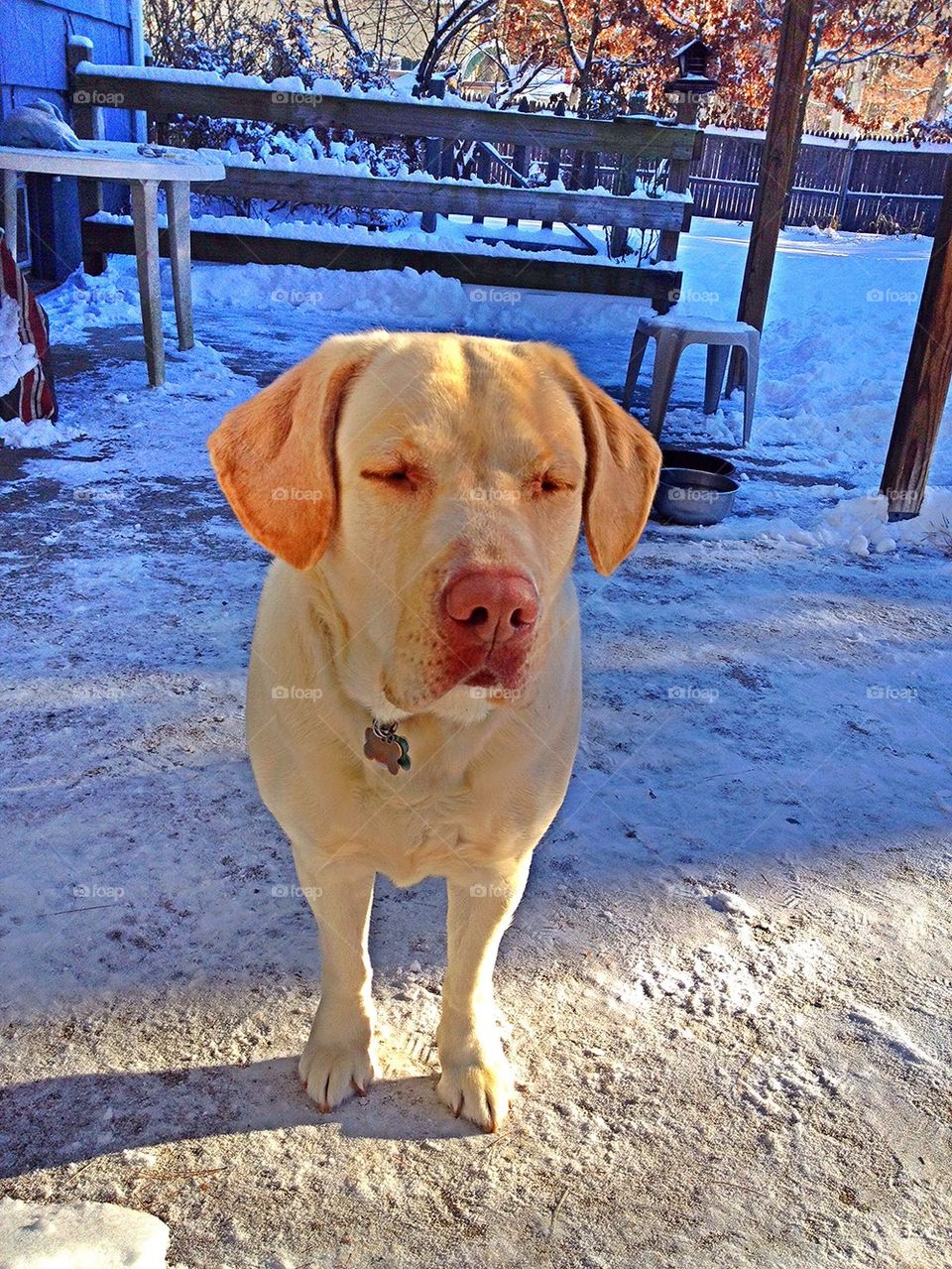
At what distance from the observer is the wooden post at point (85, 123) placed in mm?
9641

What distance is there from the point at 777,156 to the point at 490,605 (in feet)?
23.5

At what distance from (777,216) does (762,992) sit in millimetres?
6448

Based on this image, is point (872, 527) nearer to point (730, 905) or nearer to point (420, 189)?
point (730, 905)

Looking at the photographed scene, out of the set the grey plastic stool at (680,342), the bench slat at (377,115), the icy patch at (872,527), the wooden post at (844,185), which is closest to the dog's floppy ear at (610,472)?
the icy patch at (872,527)

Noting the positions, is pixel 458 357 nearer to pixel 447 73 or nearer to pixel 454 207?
pixel 454 207

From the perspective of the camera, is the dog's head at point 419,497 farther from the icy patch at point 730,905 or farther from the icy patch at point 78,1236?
the icy patch at point 730,905

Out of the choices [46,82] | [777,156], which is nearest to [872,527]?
[777,156]

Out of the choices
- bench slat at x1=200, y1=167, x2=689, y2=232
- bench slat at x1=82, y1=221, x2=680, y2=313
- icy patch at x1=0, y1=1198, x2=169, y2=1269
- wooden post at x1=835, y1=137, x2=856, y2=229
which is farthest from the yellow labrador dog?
wooden post at x1=835, y1=137, x2=856, y2=229

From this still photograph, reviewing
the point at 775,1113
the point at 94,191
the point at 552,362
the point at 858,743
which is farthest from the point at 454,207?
the point at 775,1113

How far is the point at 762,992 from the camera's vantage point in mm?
2373

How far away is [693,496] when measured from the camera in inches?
209

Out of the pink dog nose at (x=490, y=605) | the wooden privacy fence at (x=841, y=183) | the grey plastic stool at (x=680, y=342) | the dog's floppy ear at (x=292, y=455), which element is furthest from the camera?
the wooden privacy fence at (x=841, y=183)

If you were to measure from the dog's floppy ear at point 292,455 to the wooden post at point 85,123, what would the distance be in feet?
29.3

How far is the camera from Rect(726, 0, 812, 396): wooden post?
7.10 m
